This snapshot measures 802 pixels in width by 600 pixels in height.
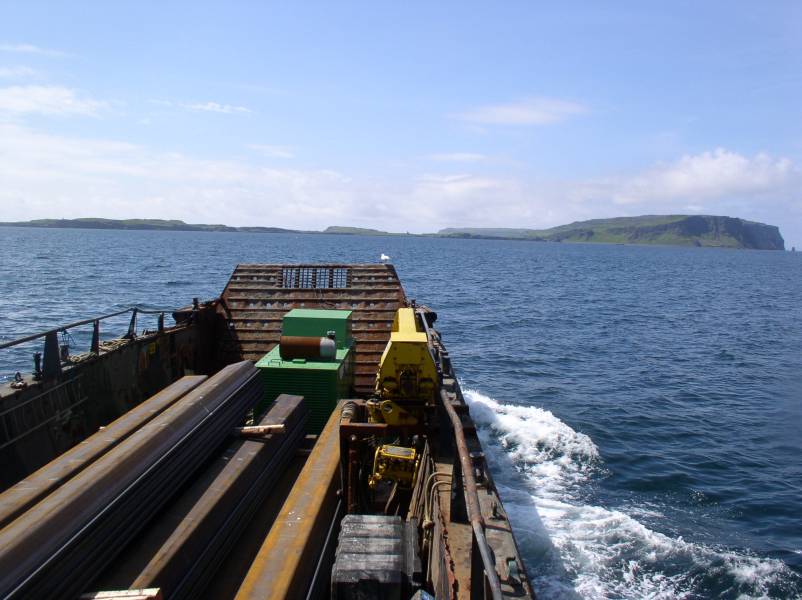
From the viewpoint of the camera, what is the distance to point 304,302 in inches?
615

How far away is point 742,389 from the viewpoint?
79.4 feet

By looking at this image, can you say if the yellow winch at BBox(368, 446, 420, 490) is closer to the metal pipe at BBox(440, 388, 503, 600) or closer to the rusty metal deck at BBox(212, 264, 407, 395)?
the metal pipe at BBox(440, 388, 503, 600)

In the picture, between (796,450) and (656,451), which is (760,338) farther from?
(656,451)

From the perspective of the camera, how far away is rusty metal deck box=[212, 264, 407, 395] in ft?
48.1

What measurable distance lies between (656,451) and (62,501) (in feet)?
58.1

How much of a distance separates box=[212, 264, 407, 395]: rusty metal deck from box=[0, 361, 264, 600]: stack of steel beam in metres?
6.99

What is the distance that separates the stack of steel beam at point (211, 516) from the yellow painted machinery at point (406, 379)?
1993 millimetres

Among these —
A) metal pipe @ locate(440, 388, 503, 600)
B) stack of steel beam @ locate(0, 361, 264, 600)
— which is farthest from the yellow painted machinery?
stack of steel beam @ locate(0, 361, 264, 600)

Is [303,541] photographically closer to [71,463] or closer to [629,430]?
[71,463]

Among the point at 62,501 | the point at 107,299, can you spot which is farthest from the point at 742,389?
the point at 107,299

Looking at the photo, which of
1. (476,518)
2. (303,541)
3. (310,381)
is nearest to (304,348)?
(310,381)

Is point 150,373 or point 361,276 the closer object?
point 150,373

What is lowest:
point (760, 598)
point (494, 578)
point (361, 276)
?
point (760, 598)

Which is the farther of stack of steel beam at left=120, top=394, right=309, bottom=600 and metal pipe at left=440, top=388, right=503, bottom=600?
stack of steel beam at left=120, top=394, right=309, bottom=600
